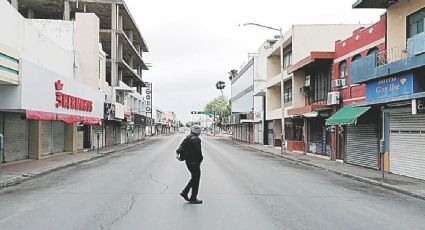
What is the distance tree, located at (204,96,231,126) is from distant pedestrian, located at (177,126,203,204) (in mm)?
115585

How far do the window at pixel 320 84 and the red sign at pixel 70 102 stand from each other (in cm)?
1605

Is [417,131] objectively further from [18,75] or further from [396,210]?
[18,75]

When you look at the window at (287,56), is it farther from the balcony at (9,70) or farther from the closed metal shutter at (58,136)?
the balcony at (9,70)

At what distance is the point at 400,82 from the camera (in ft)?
56.4

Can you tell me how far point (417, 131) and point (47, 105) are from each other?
16.9 m

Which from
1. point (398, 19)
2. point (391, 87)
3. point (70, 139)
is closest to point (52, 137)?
point (70, 139)

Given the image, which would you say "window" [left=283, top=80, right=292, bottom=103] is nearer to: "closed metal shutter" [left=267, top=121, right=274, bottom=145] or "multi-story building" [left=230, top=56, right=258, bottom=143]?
"closed metal shutter" [left=267, top=121, right=274, bottom=145]

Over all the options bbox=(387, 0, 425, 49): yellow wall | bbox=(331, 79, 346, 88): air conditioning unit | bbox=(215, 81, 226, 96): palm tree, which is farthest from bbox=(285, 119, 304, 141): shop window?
bbox=(215, 81, 226, 96): palm tree

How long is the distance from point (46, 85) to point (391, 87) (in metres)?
15.8


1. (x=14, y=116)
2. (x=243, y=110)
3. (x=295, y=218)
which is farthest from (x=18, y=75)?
(x=243, y=110)

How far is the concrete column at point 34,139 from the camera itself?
25.8 m

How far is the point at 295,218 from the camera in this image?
897 centimetres

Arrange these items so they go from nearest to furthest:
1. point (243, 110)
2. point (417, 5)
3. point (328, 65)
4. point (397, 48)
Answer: point (417, 5), point (397, 48), point (328, 65), point (243, 110)

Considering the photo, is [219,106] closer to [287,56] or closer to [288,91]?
[288,91]
